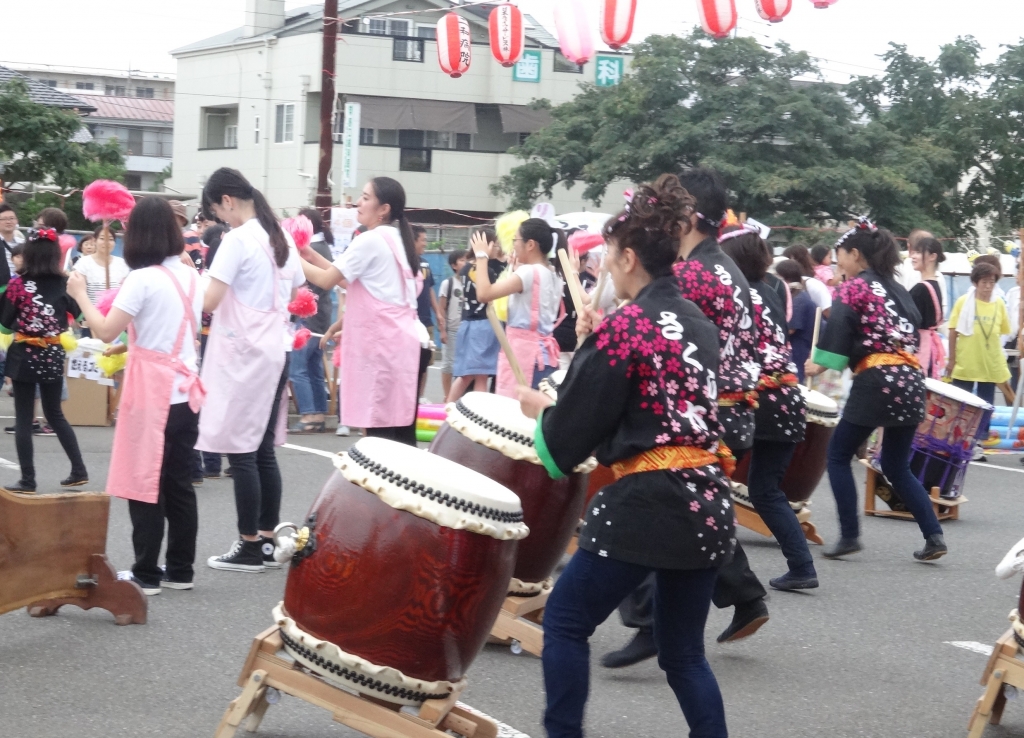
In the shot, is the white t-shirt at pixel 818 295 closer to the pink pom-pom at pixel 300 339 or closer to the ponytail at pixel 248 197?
the pink pom-pom at pixel 300 339

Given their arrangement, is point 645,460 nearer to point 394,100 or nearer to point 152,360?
point 152,360

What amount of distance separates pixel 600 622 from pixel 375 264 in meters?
3.14

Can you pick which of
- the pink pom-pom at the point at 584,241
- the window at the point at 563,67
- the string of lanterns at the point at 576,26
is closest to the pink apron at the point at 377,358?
the pink pom-pom at the point at 584,241

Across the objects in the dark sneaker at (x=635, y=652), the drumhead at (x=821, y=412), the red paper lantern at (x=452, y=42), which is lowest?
the dark sneaker at (x=635, y=652)

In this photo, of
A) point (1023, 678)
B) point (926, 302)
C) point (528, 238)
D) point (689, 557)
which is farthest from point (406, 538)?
point (926, 302)

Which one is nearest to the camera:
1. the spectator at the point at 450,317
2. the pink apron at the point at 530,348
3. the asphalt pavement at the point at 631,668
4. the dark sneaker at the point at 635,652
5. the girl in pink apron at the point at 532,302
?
the asphalt pavement at the point at 631,668

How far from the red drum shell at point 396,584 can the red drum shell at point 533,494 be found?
0.89 metres

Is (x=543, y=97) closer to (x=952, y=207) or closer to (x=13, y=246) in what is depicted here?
(x=952, y=207)

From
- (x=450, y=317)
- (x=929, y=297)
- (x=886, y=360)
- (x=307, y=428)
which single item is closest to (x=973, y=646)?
(x=886, y=360)

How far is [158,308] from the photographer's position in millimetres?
4957

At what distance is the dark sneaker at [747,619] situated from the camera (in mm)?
4605

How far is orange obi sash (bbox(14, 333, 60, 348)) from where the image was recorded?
24.5 ft

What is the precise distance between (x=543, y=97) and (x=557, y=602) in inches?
1290

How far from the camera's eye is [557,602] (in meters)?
3.21
